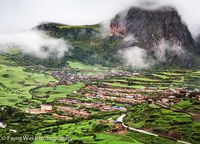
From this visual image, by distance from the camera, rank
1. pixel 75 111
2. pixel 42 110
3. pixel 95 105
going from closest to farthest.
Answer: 1. pixel 42 110
2. pixel 75 111
3. pixel 95 105

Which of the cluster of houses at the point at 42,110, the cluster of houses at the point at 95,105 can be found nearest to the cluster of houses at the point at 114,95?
the cluster of houses at the point at 95,105

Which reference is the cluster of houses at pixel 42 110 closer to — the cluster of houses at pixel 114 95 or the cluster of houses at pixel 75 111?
the cluster of houses at pixel 75 111

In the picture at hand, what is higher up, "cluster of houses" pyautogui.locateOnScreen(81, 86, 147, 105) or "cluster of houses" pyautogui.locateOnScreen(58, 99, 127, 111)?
"cluster of houses" pyautogui.locateOnScreen(81, 86, 147, 105)

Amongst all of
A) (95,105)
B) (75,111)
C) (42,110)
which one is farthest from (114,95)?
(42,110)

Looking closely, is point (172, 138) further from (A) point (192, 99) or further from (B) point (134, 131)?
(A) point (192, 99)

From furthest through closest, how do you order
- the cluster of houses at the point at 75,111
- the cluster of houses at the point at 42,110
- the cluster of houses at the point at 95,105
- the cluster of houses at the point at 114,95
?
1. the cluster of houses at the point at 114,95
2. the cluster of houses at the point at 95,105
3. the cluster of houses at the point at 42,110
4. the cluster of houses at the point at 75,111

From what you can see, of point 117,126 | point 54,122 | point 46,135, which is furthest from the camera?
point 54,122

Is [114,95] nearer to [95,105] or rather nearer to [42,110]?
[95,105]

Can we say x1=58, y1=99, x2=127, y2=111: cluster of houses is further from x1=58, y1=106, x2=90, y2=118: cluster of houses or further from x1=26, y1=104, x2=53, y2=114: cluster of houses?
x1=26, y1=104, x2=53, y2=114: cluster of houses

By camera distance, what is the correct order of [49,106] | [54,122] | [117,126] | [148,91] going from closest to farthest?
[117,126], [54,122], [49,106], [148,91]

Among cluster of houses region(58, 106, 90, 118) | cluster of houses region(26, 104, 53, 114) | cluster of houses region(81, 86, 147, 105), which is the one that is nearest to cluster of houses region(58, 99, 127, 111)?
cluster of houses region(58, 106, 90, 118)

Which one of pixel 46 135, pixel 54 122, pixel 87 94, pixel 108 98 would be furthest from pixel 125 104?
pixel 46 135
